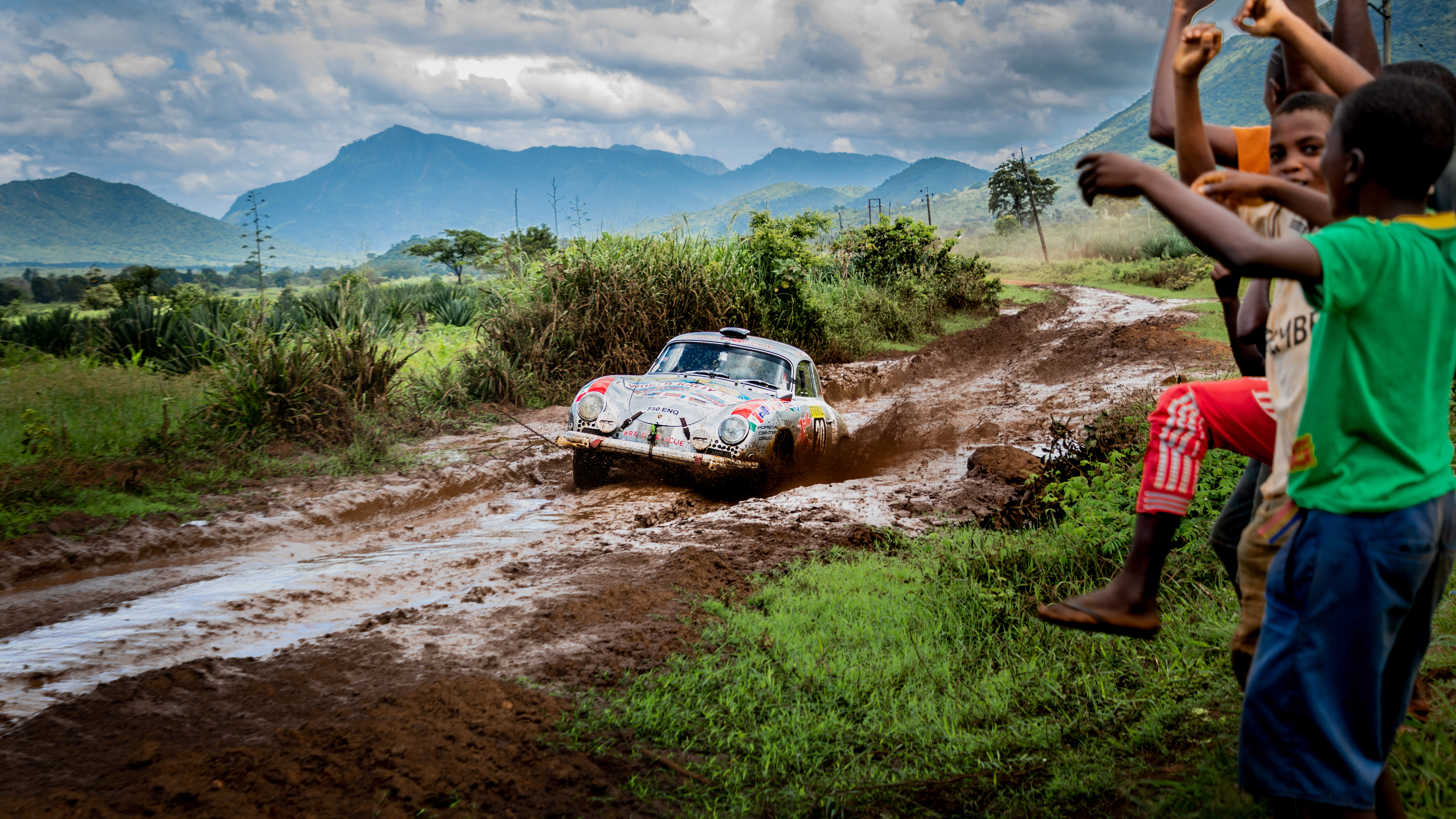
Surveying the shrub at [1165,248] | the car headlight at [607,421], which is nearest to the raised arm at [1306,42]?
the car headlight at [607,421]

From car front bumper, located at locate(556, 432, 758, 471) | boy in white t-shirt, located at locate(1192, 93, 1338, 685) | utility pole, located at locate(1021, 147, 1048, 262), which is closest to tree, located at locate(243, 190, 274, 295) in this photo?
car front bumper, located at locate(556, 432, 758, 471)

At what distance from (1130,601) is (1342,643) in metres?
0.59

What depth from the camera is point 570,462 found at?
9961 mm

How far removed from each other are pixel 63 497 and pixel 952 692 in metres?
7.44

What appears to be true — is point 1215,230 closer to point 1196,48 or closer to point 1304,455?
point 1304,455

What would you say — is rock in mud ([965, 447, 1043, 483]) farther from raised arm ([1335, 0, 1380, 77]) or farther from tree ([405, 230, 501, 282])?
tree ([405, 230, 501, 282])

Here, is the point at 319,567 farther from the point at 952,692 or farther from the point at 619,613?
the point at 952,692

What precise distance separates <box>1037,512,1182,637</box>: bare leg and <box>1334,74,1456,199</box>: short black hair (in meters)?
1.01

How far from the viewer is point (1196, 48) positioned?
2.32 metres

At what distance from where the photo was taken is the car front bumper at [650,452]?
25.1ft

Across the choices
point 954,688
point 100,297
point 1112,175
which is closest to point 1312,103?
point 1112,175

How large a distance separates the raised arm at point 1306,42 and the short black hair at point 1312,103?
27 mm

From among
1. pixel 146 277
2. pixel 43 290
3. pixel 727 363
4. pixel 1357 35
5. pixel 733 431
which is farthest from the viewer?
pixel 43 290

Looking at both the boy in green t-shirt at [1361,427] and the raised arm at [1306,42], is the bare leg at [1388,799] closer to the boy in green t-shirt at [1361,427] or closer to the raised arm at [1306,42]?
the boy in green t-shirt at [1361,427]
